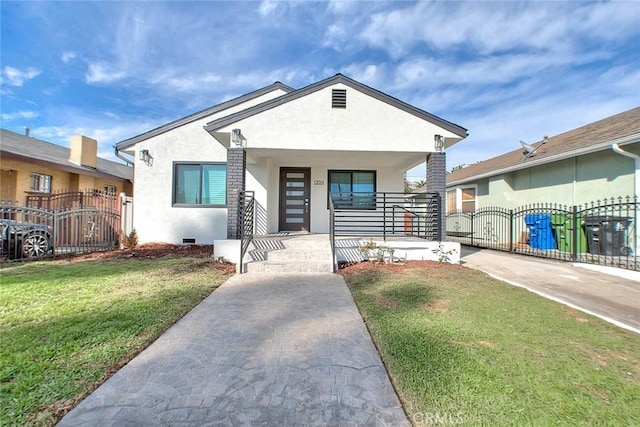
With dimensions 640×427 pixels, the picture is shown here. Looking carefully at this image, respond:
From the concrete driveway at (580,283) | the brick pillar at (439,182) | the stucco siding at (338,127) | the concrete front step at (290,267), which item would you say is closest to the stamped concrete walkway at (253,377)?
the concrete front step at (290,267)

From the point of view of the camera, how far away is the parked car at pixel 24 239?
721cm

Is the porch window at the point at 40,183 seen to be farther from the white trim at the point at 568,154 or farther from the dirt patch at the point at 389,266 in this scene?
the white trim at the point at 568,154

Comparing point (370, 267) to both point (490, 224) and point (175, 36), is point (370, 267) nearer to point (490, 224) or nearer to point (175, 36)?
point (490, 224)

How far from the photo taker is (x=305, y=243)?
743 cm

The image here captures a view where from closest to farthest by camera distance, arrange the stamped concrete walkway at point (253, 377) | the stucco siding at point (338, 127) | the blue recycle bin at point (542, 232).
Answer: the stamped concrete walkway at point (253, 377) < the stucco siding at point (338, 127) < the blue recycle bin at point (542, 232)

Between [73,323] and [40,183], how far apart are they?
544 inches

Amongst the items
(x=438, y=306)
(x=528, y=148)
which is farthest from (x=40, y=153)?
(x=528, y=148)

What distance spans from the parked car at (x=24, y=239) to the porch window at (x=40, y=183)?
21.8 feet

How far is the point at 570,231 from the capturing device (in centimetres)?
977

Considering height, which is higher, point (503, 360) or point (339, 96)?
point (339, 96)

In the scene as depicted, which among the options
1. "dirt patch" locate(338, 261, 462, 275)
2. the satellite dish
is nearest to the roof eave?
"dirt patch" locate(338, 261, 462, 275)

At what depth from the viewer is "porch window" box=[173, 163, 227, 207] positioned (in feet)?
33.2

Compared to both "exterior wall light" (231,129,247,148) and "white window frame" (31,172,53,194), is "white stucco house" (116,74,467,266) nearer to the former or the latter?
"exterior wall light" (231,129,247,148)

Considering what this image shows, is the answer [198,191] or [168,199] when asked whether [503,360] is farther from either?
[168,199]
